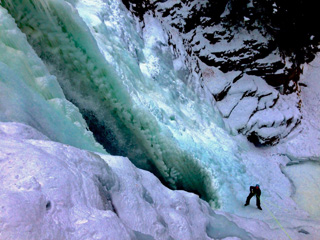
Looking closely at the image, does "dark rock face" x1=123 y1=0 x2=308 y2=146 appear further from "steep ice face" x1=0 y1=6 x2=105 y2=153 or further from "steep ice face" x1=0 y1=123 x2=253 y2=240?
"steep ice face" x1=0 y1=123 x2=253 y2=240

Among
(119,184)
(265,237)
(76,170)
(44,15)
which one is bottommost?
(265,237)

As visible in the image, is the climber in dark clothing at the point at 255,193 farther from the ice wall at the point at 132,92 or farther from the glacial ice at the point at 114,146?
the ice wall at the point at 132,92

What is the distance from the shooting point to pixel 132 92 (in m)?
4.61

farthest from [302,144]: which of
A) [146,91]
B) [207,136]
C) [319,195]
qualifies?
[146,91]

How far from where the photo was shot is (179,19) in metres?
9.16

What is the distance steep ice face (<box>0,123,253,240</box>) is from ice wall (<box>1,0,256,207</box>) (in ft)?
6.88

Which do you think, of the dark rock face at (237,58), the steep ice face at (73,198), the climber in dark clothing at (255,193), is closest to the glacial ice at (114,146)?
the steep ice face at (73,198)

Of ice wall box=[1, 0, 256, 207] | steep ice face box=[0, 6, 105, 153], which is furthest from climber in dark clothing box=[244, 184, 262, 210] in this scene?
steep ice face box=[0, 6, 105, 153]

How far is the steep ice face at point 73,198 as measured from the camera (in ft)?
4.06

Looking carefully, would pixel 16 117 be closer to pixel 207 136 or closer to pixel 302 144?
pixel 207 136

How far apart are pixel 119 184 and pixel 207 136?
15.5 feet

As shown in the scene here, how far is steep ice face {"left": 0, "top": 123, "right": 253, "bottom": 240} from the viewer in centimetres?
124

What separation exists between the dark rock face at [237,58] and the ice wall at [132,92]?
2.00m

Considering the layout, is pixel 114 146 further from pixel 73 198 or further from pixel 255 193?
pixel 73 198
